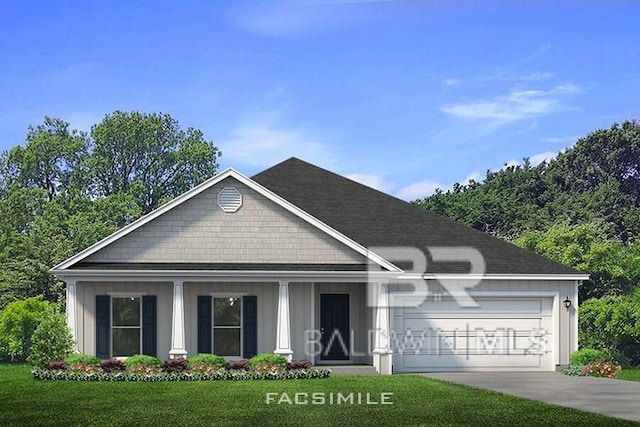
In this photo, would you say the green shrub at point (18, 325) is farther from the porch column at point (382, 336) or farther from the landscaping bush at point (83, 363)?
the porch column at point (382, 336)

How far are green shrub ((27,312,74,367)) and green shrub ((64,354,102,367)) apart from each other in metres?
0.34

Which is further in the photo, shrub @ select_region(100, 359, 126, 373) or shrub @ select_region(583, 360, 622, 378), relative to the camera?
shrub @ select_region(583, 360, 622, 378)

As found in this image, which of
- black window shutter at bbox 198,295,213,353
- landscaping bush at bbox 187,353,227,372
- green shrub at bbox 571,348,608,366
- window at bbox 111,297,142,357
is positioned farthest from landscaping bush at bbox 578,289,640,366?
window at bbox 111,297,142,357

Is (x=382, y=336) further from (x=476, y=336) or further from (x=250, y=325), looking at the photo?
(x=250, y=325)

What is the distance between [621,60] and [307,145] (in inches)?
539

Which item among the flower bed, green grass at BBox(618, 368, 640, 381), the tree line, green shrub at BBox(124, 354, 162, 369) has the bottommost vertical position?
green grass at BBox(618, 368, 640, 381)

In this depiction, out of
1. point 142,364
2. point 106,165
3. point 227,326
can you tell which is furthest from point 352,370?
point 106,165

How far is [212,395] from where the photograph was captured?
61.7ft

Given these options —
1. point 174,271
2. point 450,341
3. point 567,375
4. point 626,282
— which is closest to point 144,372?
point 174,271

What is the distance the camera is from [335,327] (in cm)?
2678

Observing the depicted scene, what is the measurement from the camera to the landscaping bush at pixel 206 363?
23428 millimetres

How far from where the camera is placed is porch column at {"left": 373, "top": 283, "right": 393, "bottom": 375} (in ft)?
82.4

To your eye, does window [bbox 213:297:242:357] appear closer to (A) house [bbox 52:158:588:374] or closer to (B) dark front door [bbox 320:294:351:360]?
(A) house [bbox 52:158:588:374]

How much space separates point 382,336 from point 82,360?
7.51m
